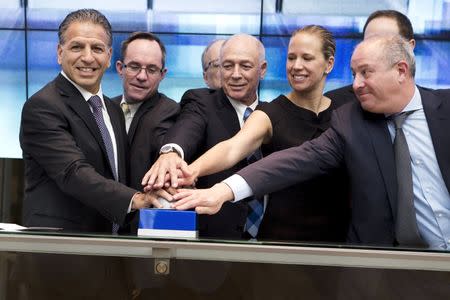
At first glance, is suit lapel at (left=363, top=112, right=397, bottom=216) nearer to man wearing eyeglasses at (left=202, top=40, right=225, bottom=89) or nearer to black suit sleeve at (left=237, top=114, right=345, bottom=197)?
black suit sleeve at (left=237, top=114, right=345, bottom=197)

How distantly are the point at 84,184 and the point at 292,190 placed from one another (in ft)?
2.16

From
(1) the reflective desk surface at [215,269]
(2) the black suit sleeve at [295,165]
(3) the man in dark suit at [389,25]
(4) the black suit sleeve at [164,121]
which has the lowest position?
(1) the reflective desk surface at [215,269]

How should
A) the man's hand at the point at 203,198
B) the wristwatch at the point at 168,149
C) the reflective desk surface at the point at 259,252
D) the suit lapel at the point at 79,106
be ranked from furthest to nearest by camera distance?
the suit lapel at the point at 79,106, the wristwatch at the point at 168,149, the man's hand at the point at 203,198, the reflective desk surface at the point at 259,252

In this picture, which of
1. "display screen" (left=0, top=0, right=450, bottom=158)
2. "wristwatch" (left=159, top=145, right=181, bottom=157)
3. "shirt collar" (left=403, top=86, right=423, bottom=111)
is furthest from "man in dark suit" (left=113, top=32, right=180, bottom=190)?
"display screen" (left=0, top=0, right=450, bottom=158)

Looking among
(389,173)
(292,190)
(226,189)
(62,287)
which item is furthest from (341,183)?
(62,287)

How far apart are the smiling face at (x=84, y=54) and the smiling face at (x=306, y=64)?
0.67 metres

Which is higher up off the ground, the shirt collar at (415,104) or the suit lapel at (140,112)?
the shirt collar at (415,104)

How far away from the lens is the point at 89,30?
235cm

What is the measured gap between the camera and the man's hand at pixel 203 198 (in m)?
1.65

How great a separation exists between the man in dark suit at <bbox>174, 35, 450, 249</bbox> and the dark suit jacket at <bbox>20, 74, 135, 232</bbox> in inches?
17.5

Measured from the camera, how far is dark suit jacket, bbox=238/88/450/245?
1.77m

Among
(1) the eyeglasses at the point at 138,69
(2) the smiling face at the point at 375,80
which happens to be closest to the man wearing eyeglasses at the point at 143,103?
(1) the eyeglasses at the point at 138,69

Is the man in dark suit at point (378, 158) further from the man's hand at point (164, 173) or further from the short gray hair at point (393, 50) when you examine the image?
the man's hand at point (164, 173)

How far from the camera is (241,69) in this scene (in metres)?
2.56
